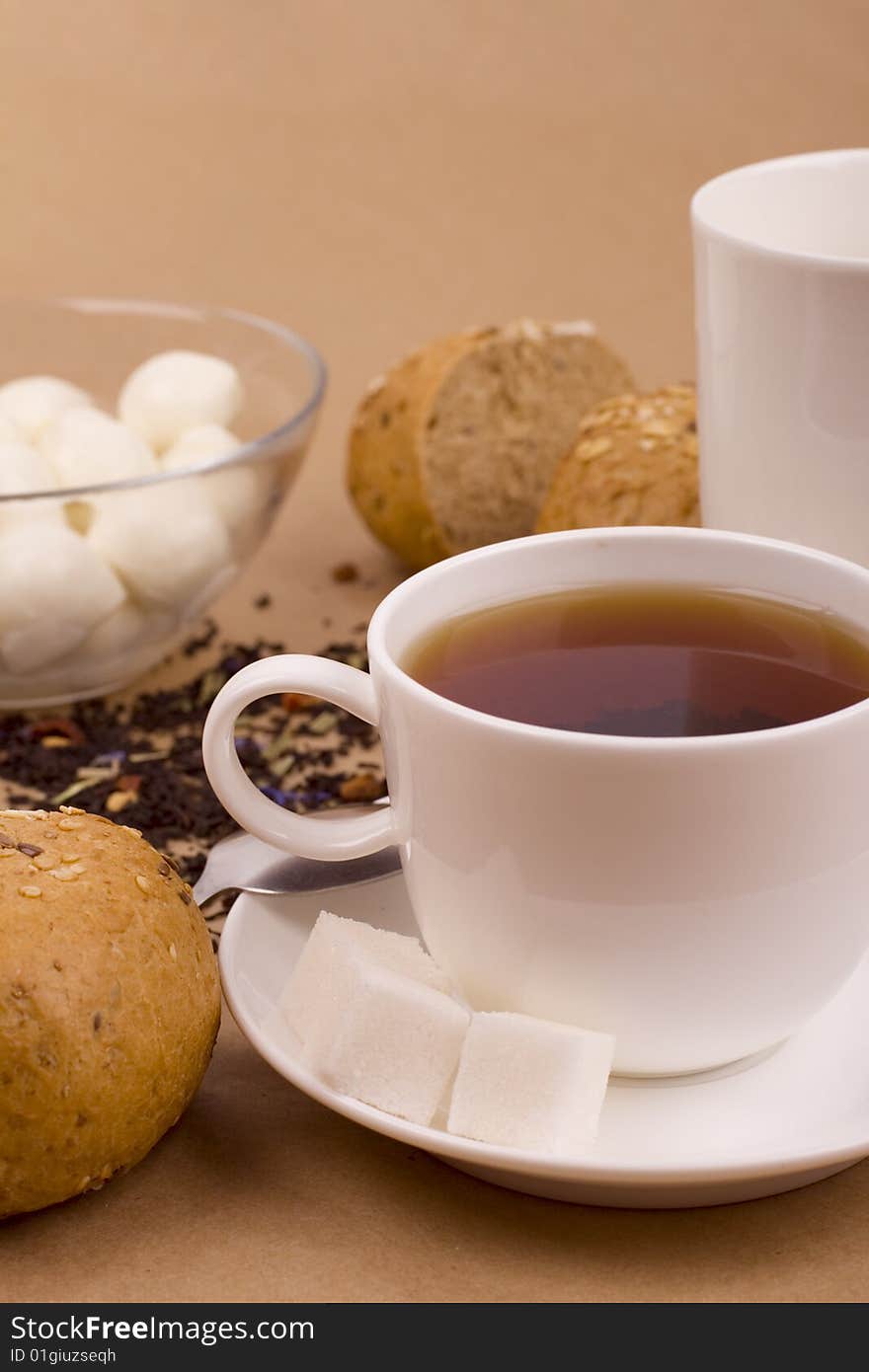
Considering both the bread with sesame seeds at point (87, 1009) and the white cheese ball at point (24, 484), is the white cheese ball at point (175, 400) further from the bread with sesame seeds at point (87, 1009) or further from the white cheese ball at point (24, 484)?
the bread with sesame seeds at point (87, 1009)

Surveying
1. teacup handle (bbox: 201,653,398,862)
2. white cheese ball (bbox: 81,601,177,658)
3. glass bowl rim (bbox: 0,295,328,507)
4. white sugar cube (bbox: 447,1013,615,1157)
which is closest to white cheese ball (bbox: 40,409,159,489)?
glass bowl rim (bbox: 0,295,328,507)

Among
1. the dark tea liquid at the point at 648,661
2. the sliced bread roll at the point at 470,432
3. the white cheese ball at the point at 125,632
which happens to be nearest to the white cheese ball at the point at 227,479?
the white cheese ball at the point at 125,632

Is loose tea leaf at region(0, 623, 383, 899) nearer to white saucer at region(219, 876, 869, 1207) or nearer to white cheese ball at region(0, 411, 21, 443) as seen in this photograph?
white cheese ball at region(0, 411, 21, 443)

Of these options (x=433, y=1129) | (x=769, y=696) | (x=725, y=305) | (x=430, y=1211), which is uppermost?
(x=725, y=305)

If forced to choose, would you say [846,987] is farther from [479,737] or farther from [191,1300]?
[191,1300]

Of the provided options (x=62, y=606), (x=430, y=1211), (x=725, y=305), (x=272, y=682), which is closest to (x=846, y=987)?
(x=430, y=1211)
